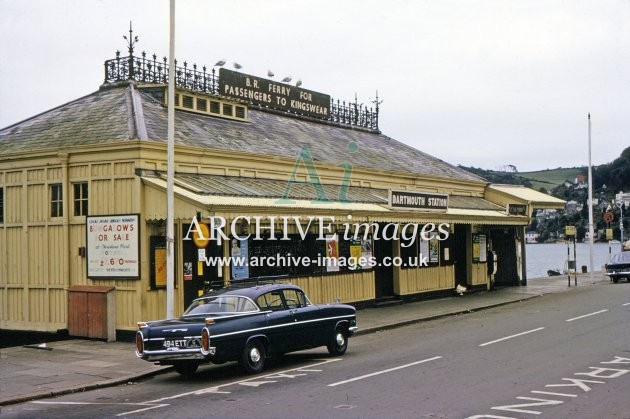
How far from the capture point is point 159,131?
19734 mm

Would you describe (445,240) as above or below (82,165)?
below

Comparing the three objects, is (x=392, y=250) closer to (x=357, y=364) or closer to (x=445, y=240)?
(x=445, y=240)

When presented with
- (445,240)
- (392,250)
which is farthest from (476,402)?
(445,240)

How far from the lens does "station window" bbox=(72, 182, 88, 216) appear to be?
19328 millimetres

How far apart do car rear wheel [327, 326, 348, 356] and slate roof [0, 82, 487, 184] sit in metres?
6.98

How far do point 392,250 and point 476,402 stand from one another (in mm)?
16962

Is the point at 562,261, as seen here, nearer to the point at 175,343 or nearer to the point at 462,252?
the point at 462,252

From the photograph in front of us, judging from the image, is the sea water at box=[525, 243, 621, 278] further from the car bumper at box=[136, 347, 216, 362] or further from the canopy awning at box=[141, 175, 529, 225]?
the car bumper at box=[136, 347, 216, 362]

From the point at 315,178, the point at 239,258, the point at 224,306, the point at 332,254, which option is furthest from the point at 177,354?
the point at 315,178

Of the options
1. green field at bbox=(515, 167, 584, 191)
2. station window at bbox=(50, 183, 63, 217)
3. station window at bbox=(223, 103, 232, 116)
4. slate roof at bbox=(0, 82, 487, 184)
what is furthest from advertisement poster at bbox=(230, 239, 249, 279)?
green field at bbox=(515, 167, 584, 191)

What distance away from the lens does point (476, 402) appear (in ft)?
33.4

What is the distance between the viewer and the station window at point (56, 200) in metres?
19.7

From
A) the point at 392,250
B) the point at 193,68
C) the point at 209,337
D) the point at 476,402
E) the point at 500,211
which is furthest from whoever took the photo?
the point at 500,211

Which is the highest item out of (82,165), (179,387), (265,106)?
(265,106)
